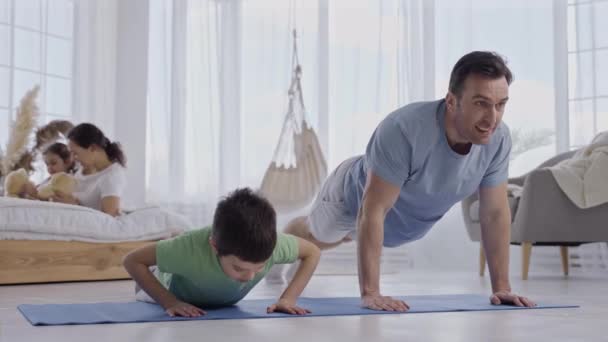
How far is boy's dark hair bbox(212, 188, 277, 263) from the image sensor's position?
73.0 inches

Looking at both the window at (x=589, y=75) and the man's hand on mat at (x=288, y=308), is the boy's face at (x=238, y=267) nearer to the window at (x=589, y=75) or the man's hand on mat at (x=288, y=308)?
the man's hand on mat at (x=288, y=308)

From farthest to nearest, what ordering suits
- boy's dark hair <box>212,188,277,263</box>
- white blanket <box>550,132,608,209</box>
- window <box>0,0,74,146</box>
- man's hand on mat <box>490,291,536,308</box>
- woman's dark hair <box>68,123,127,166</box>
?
window <box>0,0,74,146</box>
white blanket <box>550,132,608,209</box>
woman's dark hair <box>68,123,127,166</box>
man's hand on mat <box>490,291,536,308</box>
boy's dark hair <box>212,188,277,263</box>

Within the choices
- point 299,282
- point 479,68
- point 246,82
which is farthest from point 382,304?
point 246,82

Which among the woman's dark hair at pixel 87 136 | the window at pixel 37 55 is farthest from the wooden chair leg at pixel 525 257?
the window at pixel 37 55

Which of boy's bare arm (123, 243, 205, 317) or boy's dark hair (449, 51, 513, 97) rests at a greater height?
boy's dark hair (449, 51, 513, 97)

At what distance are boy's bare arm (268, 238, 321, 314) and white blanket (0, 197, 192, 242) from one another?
72.9 inches

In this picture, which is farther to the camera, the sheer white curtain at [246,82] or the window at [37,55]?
the sheer white curtain at [246,82]

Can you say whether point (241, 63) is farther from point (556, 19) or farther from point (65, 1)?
point (556, 19)

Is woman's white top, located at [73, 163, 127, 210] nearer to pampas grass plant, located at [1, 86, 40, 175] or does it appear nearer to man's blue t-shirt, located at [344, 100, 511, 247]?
pampas grass plant, located at [1, 86, 40, 175]

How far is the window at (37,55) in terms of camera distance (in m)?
5.05

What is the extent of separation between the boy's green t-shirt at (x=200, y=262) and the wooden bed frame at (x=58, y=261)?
161cm

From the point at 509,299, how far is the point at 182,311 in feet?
Result: 3.19

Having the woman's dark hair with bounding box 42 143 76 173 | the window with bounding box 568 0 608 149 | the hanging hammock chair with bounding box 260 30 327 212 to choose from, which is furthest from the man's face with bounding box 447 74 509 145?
the window with bounding box 568 0 608 149

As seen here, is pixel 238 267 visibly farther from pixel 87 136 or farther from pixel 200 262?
pixel 87 136
